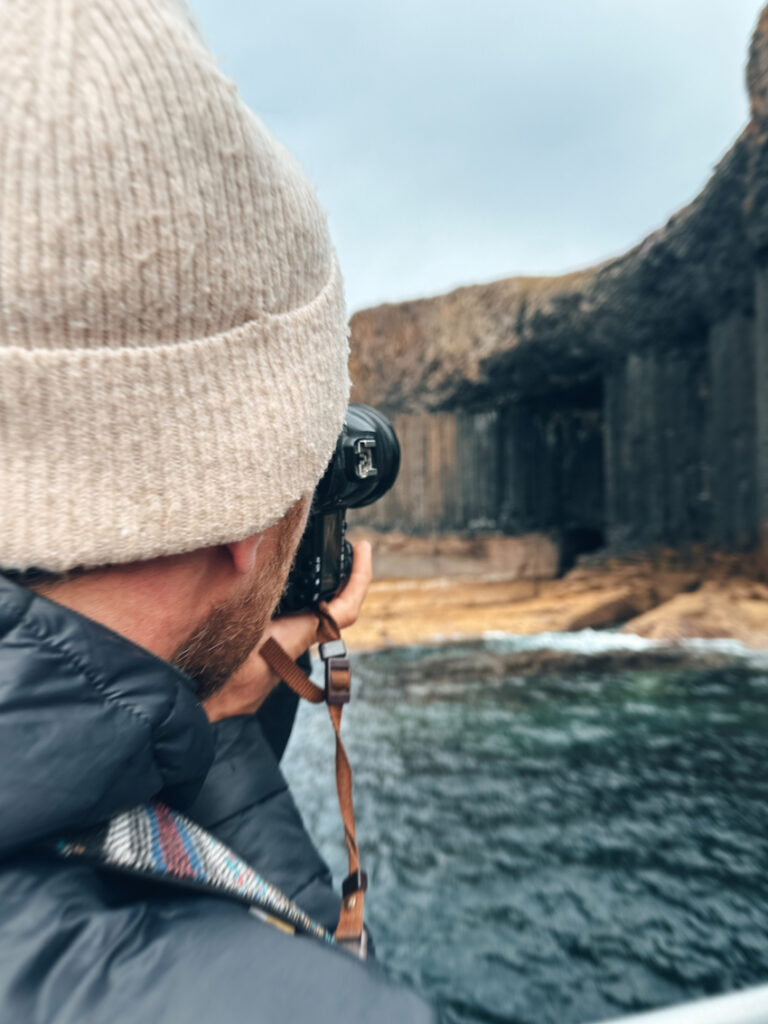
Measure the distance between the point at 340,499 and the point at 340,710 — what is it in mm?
218

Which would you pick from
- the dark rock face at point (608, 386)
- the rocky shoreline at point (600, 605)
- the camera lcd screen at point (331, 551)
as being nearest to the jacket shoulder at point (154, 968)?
the camera lcd screen at point (331, 551)

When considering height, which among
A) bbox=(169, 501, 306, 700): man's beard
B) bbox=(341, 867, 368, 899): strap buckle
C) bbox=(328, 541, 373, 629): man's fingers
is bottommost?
bbox=(341, 867, 368, 899): strap buckle

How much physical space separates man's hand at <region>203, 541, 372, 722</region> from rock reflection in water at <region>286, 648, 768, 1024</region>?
0.67 metres

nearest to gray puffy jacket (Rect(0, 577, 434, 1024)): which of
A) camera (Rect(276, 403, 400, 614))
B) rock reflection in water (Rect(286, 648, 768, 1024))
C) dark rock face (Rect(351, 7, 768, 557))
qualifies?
camera (Rect(276, 403, 400, 614))

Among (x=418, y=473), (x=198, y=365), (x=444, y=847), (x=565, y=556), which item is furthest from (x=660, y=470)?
(x=198, y=365)

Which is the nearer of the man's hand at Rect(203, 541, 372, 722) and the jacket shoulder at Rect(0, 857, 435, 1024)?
the jacket shoulder at Rect(0, 857, 435, 1024)

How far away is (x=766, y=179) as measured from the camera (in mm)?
5285

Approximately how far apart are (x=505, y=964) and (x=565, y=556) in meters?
7.38

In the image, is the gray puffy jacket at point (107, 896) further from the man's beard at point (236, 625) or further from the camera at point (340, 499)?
the camera at point (340, 499)

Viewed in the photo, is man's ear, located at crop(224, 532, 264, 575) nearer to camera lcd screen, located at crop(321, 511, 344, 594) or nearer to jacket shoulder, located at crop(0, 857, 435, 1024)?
jacket shoulder, located at crop(0, 857, 435, 1024)

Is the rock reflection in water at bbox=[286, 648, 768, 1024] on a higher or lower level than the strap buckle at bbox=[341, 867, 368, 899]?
lower

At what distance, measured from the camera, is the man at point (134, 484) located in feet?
1.07

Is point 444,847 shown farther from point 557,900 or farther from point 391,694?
point 391,694

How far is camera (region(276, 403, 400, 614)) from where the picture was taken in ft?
2.59
